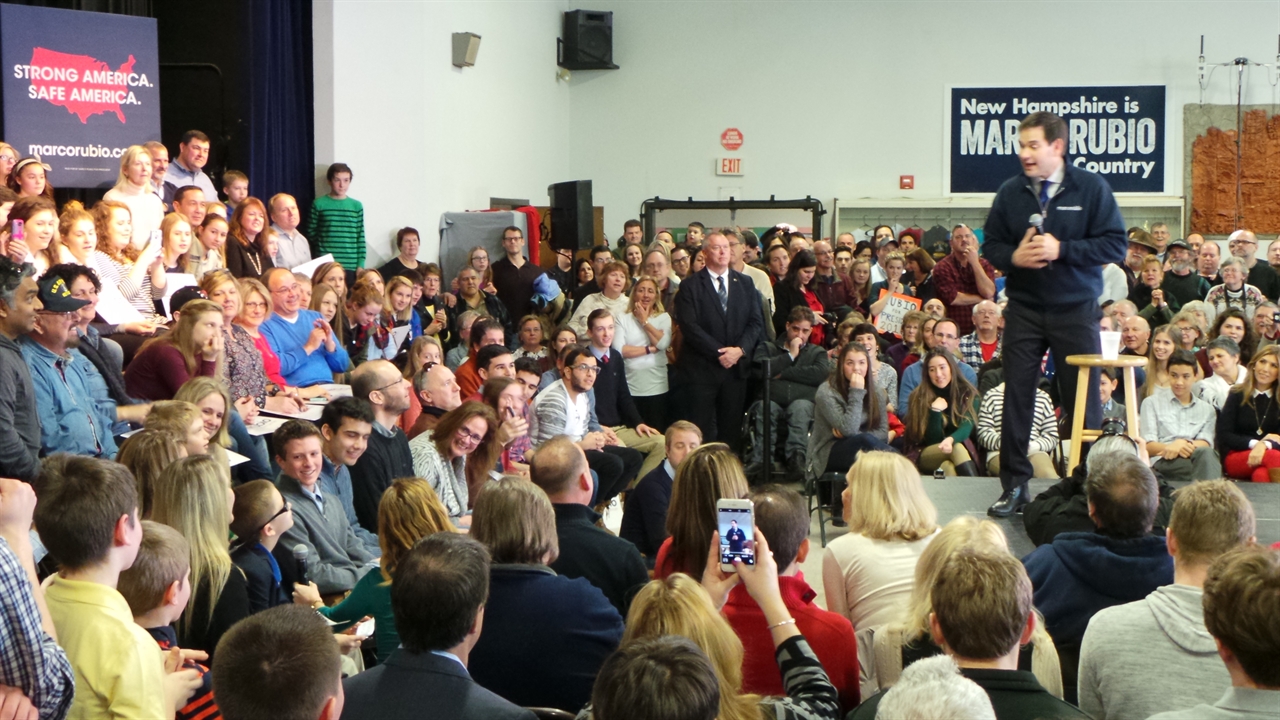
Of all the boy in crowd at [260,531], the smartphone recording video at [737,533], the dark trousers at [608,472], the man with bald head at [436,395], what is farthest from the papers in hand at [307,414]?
the smartphone recording video at [737,533]

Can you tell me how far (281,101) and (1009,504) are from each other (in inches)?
240

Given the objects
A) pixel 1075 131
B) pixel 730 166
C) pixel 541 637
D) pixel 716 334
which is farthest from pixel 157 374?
pixel 1075 131

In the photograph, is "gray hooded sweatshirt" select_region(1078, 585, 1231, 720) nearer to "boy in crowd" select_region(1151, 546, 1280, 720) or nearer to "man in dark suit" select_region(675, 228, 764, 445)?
"boy in crowd" select_region(1151, 546, 1280, 720)

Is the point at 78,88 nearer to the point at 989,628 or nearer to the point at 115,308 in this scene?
the point at 115,308

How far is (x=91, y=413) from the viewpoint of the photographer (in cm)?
437

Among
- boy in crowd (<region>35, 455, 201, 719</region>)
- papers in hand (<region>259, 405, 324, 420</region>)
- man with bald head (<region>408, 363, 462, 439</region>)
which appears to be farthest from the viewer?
man with bald head (<region>408, 363, 462, 439</region>)

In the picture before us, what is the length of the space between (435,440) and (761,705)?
299 cm

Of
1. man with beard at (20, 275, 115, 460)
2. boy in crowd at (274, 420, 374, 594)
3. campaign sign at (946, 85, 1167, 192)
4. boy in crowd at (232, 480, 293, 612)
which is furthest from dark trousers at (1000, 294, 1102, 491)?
campaign sign at (946, 85, 1167, 192)

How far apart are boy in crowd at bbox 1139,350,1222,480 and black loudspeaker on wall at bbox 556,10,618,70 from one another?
8730 mm

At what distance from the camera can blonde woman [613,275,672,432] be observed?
7711 mm

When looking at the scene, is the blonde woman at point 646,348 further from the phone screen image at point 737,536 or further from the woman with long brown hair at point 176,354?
the phone screen image at point 737,536

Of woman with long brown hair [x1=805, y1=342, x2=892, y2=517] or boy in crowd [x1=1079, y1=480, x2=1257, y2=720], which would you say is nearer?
boy in crowd [x1=1079, y1=480, x2=1257, y2=720]

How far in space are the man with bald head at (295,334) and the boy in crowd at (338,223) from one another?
A: 92.7 inches

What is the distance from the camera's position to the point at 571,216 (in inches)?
440
